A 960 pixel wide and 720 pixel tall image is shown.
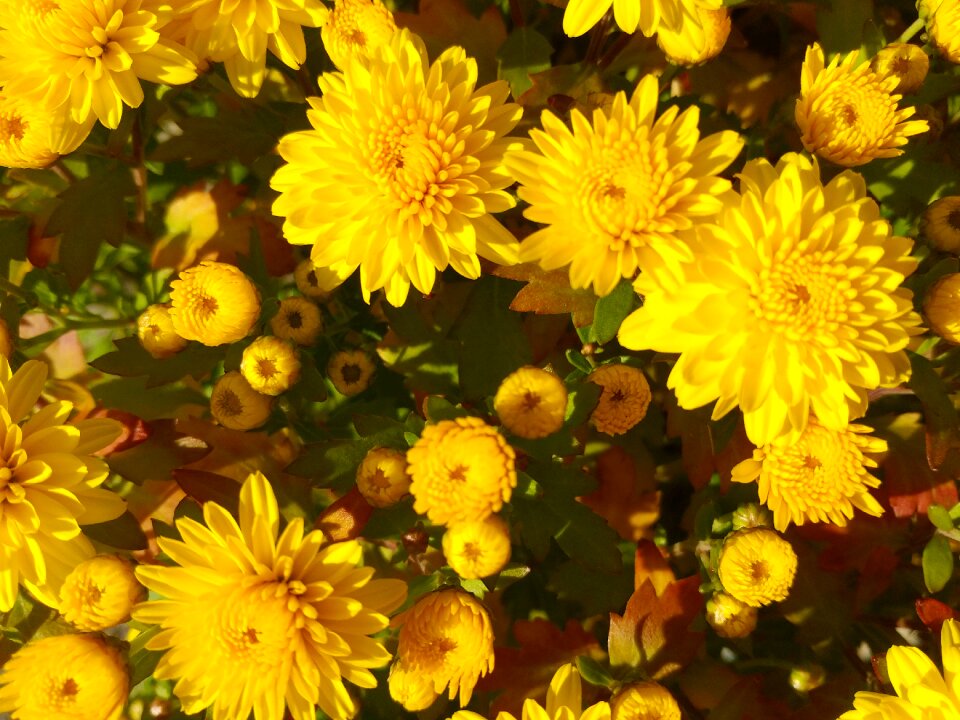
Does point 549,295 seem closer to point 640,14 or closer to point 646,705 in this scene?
point 640,14

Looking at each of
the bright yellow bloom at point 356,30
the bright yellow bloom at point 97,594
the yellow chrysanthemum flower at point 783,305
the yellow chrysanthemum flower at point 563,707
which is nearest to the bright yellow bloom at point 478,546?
the yellow chrysanthemum flower at point 563,707

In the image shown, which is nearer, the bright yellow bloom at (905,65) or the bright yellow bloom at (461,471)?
the bright yellow bloom at (461,471)

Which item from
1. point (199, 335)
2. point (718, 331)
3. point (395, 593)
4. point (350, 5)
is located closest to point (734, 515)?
point (718, 331)

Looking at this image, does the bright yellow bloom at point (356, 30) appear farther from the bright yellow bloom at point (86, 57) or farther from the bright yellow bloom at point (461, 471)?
the bright yellow bloom at point (461, 471)

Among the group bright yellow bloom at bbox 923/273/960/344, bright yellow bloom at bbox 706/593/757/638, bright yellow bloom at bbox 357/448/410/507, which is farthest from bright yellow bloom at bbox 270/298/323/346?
bright yellow bloom at bbox 923/273/960/344

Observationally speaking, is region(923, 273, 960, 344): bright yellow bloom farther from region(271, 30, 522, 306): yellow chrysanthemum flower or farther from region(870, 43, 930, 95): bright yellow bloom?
region(271, 30, 522, 306): yellow chrysanthemum flower
